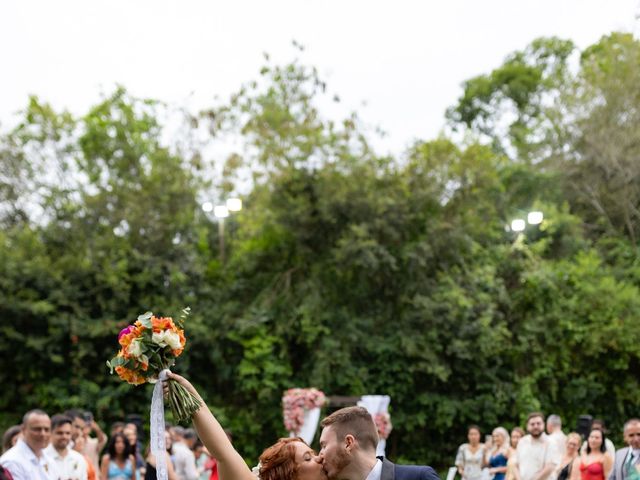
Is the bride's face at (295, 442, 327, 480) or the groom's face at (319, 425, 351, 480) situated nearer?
the groom's face at (319, 425, 351, 480)

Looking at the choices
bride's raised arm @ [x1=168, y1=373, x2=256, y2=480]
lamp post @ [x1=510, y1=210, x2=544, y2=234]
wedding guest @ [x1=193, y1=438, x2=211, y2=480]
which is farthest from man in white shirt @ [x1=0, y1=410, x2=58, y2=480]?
lamp post @ [x1=510, y1=210, x2=544, y2=234]

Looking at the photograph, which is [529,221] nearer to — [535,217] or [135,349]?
[535,217]

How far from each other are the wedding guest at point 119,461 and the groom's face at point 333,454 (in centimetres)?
747

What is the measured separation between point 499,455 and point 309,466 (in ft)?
34.3

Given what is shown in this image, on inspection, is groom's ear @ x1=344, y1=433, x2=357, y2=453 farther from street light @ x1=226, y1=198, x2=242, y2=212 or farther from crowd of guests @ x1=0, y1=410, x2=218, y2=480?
street light @ x1=226, y1=198, x2=242, y2=212

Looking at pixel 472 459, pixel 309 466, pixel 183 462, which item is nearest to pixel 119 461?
pixel 183 462

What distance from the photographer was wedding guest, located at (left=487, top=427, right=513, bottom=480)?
539 inches

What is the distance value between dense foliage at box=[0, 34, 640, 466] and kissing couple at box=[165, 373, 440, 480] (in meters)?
18.5

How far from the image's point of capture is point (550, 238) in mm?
26516

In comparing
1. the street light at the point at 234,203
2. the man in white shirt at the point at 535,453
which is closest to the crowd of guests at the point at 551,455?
the man in white shirt at the point at 535,453

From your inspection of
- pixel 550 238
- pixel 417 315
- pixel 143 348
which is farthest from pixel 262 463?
pixel 550 238

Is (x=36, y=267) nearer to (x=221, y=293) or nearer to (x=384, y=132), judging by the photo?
(x=221, y=293)

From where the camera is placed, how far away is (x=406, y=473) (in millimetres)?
3957

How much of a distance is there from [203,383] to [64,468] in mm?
16327
